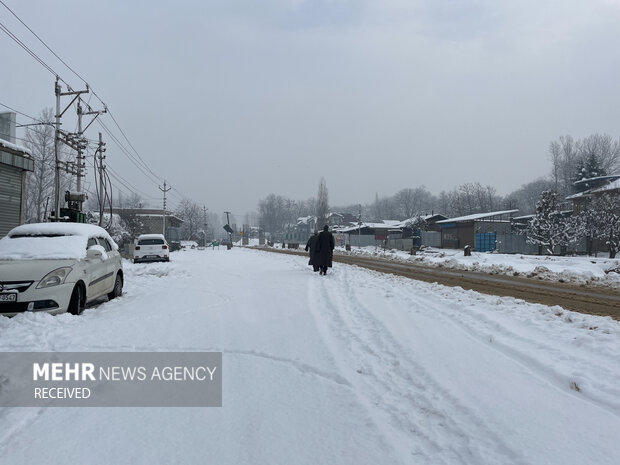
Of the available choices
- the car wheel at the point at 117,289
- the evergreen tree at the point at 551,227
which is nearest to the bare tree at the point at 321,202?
the evergreen tree at the point at 551,227

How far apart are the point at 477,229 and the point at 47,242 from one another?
47.8 metres

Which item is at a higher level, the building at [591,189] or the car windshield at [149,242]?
the building at [591,189]

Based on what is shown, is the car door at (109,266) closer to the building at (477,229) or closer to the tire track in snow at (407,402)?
the tire track in snow at (407,402)

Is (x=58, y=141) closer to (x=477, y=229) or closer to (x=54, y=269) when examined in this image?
(x=54, y=269)

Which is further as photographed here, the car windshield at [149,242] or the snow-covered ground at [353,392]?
the car windshield at [149,242]

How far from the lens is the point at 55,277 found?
5938 mm

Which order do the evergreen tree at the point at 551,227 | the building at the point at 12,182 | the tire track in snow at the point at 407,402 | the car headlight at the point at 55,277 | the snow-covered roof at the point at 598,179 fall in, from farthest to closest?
the snow-covered roof at the point at 598,179
the evergreen tree at the point at 551,227
the building at the point at 12,182
the car headlight at the point at 55,277
the tire track in snow at the point at 407,402

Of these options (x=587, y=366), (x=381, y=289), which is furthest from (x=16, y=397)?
(x=381, y=289)

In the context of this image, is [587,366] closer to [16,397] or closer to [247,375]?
[247,375]

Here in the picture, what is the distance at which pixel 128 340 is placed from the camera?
190 inches

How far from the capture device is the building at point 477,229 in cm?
4509

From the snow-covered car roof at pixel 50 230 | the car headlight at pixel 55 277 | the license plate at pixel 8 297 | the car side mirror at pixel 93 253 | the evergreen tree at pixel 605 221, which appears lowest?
the license plate at pixel 8 297

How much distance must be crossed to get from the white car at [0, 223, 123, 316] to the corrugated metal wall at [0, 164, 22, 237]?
11222mm

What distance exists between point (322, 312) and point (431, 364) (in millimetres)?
3002
